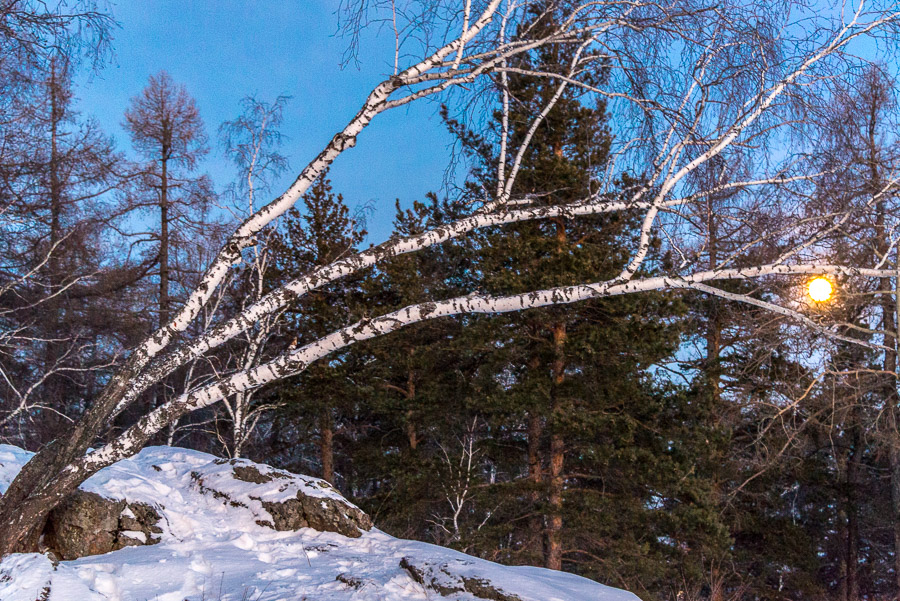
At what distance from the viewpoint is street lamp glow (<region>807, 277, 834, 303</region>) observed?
680 cm

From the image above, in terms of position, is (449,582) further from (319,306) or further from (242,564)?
(319,306)

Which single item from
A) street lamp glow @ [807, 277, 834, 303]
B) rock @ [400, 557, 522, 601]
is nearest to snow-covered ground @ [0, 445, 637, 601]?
rock @ [400, 557, 522, 601]

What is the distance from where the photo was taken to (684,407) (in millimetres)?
11258

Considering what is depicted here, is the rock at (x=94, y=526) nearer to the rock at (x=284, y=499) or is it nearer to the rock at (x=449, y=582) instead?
the rock at (x=284, y=499)

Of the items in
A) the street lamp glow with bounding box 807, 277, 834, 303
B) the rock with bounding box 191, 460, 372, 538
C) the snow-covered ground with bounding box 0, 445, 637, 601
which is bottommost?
the snow-covered ground with bounding box 0, 445, 637, 601

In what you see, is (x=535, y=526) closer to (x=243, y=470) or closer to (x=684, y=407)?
(x=684, y=407)

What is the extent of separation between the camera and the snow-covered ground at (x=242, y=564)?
3.84 m

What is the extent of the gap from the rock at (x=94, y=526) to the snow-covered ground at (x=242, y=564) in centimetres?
13

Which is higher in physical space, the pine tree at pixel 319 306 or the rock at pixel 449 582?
the pine tree at pixel 319 306

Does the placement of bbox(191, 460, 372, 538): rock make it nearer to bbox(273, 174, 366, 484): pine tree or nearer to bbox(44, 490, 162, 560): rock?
bbox(44, 490, 162, 560): rock

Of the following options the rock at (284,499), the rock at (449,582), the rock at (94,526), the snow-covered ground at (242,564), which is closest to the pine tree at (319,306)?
the rock at (284,499)

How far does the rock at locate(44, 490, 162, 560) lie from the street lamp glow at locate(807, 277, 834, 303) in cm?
726

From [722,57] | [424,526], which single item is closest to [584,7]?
[722,57]

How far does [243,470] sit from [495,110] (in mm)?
4578
